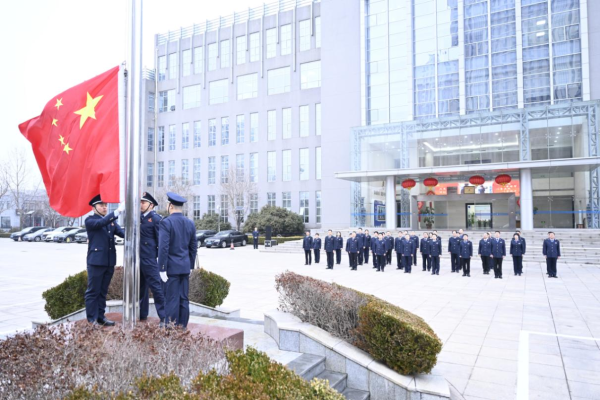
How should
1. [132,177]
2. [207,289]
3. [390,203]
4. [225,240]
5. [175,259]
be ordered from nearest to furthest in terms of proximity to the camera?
[132,177], [175,259], [207,289], [390,203], [225,240]

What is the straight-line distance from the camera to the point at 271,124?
4350 cm

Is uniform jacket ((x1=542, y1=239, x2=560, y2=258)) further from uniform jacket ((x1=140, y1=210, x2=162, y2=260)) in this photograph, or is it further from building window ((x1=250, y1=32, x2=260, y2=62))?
building window ((x1=250, y1=32, x2=260, y2=62))

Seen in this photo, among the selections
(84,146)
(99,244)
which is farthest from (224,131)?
(84,146)

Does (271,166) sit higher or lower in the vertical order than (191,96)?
lower

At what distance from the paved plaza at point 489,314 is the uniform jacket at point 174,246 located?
134 inches

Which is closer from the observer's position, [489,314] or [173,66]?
[489,314]

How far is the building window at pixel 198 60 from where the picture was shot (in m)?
47.7

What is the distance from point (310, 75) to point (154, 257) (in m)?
38.6

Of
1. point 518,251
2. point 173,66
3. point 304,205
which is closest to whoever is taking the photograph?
point 518,251

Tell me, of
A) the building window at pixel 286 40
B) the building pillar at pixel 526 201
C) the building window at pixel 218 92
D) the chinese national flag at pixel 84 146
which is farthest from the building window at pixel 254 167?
the chinese national flag at pixel 84 146

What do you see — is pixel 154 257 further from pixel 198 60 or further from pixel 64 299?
pixel 198 60

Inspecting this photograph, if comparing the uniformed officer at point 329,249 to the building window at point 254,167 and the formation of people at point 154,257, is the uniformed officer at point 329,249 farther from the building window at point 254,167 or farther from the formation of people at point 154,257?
the building window at point 254,167

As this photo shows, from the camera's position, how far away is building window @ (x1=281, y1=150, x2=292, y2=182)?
42.5 metres

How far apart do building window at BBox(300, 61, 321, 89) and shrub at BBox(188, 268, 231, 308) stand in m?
36.3
